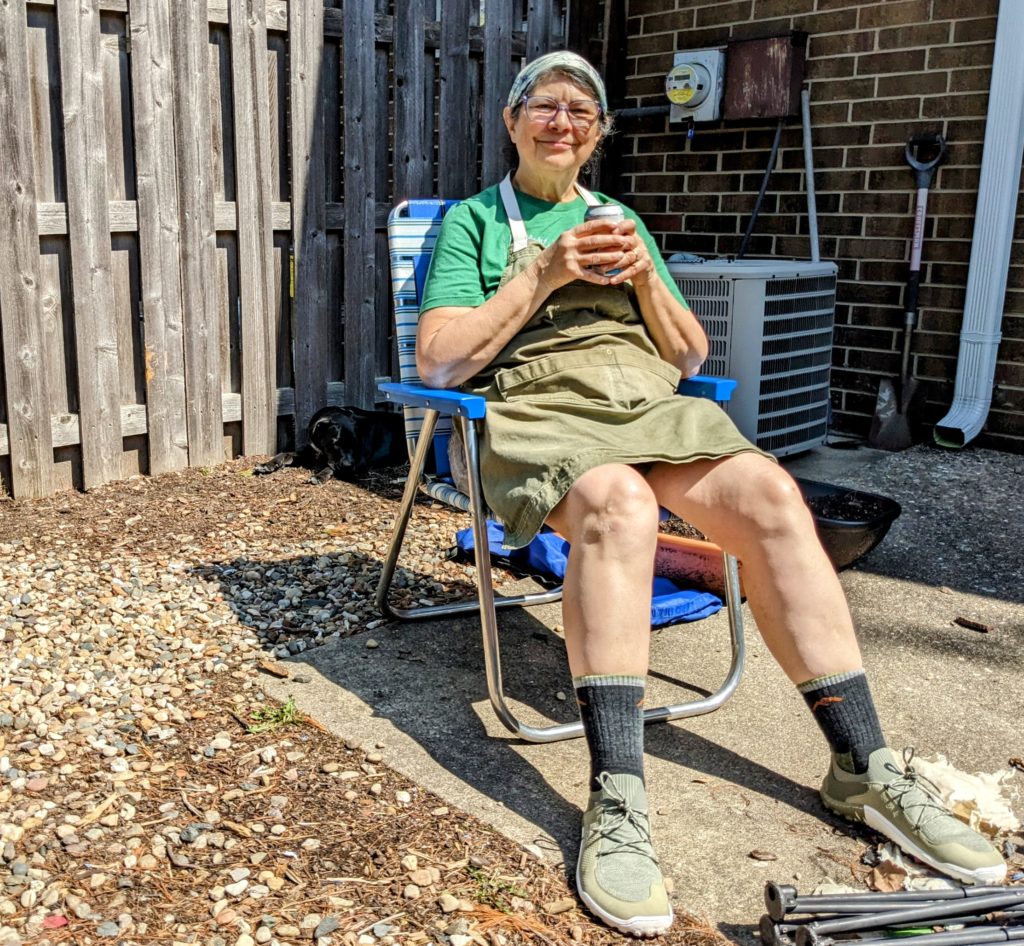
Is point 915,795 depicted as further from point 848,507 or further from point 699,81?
point 699,81

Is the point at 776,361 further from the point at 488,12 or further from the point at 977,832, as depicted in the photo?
the point at 977,832

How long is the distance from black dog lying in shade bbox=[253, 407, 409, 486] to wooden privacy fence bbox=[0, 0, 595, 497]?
20cm

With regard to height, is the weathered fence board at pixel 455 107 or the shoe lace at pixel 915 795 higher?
the weathered fence board at pixel 455 107

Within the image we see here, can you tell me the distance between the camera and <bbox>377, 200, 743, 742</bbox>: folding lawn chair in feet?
7.84

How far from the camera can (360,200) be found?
4797 mm

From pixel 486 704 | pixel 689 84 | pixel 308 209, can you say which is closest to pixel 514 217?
pixel 486 704

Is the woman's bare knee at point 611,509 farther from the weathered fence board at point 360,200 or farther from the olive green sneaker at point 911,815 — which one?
the weathered fence board at point 360,200

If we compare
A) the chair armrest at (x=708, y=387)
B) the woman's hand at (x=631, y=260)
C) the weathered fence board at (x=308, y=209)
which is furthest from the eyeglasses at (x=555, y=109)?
the weathered fence board at (x=308, y=209)

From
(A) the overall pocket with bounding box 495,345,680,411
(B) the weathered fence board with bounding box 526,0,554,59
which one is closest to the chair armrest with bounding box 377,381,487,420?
(A) the overall pocket with bounding box 495,345,680,411

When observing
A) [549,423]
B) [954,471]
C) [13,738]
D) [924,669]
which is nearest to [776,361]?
[954,471]

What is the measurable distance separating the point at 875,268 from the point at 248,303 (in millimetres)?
2791

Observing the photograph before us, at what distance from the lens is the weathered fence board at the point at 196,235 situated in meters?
4.16

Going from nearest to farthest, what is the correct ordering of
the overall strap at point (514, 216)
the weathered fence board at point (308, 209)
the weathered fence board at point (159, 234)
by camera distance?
the overall strap at point (514, 216) < the weathered fence board at point (159, 234) < the weathered fence board at point (308, 209)

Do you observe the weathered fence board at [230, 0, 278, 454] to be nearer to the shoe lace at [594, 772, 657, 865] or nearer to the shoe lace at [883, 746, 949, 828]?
the shoe lace at [594, 772, 657, 865]
